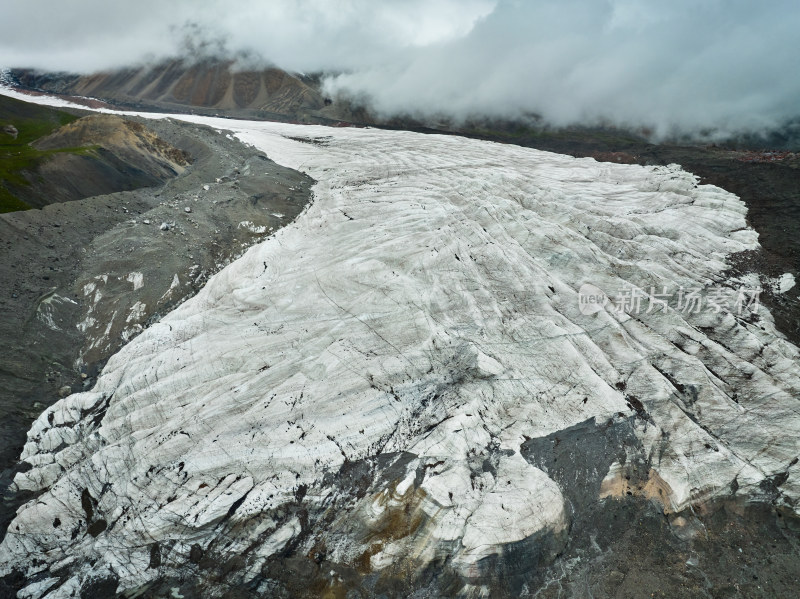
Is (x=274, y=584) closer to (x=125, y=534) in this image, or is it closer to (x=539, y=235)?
(x=125, y=534)

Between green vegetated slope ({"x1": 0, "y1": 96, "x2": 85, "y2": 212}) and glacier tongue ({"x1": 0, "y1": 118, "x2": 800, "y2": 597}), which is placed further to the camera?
green vegetated slope ({"x1": 0, "y1": 96, "x2": 85, "y2": 212})

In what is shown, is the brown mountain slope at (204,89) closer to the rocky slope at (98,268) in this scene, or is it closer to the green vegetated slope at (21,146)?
the green vegetated slope at (21,146)

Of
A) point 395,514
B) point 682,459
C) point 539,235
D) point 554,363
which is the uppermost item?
point 539,235

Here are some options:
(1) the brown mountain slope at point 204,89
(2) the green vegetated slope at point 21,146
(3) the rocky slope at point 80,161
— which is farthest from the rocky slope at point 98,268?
(1) the brown mountain slope at point 204,89

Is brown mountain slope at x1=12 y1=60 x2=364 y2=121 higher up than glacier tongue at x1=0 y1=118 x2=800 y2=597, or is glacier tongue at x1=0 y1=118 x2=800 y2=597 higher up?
brown mountain slope at x1=12 y1=60 x2=364 y2=121

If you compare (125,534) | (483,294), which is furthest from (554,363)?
(125,534)

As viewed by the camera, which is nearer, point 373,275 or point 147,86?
point 373,275

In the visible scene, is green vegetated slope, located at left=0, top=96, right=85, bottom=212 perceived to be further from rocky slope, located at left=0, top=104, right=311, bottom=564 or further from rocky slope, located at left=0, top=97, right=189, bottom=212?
rocky slope, located at left=0, top=104, right=311, bottom=564

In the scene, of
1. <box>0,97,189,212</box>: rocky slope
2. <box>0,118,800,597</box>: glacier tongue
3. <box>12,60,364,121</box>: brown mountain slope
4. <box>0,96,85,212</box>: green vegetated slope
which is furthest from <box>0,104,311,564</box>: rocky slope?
<box>12,60,364,121</box>: brown mountain slope
